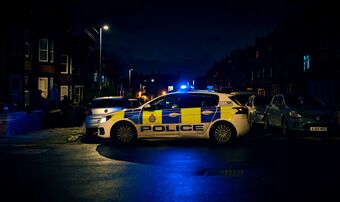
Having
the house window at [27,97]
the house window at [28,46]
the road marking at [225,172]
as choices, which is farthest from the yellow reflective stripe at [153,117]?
the house window at [27,97]

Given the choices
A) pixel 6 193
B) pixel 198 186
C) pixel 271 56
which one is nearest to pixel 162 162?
pixel 198 186

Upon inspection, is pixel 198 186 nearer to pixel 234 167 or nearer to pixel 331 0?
pixel 234 167

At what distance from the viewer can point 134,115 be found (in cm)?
1368

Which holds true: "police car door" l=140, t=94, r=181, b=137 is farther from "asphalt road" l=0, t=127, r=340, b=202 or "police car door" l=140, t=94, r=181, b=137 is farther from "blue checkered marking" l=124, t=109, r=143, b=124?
"asphalt road" l=0, t=127, r=340, b=202

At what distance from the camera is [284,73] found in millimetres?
51281

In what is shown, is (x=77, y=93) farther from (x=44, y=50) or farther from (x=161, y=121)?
(x=161, y=121)

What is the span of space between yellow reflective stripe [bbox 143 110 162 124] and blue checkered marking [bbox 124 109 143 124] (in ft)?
0.47

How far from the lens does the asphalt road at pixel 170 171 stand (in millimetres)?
6992

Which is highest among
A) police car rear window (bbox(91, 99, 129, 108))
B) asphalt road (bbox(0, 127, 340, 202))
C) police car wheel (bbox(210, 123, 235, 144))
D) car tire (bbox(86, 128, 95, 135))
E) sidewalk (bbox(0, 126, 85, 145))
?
police car rear window (bbox(91, 99, 129, 108))

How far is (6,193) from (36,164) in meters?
2.77

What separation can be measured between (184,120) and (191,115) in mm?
246

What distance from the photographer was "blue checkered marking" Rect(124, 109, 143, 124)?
13664 mm

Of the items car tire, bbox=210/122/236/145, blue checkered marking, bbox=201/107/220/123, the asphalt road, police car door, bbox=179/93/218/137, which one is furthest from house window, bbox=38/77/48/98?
car tire, bbox=210/122/236/145

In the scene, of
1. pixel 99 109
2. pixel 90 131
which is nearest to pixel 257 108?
pixel 99 109
